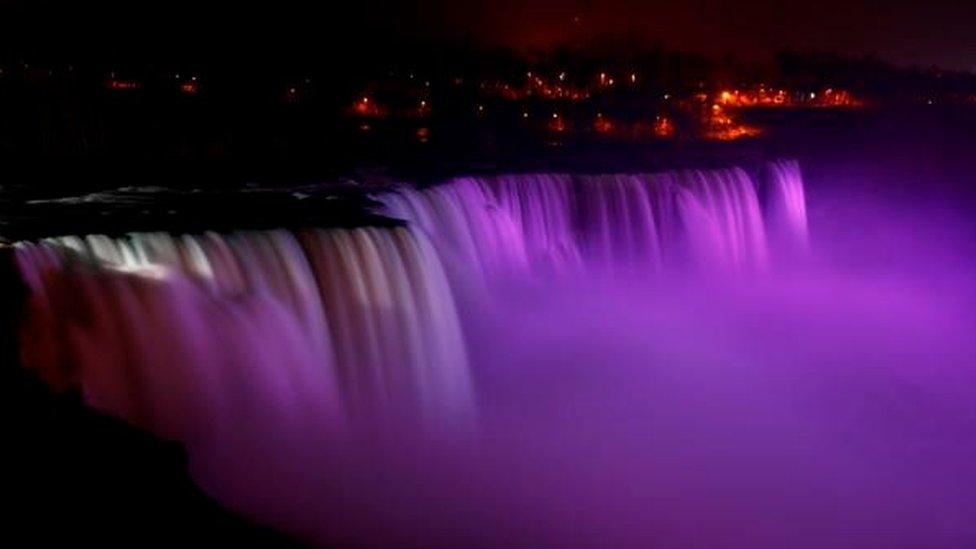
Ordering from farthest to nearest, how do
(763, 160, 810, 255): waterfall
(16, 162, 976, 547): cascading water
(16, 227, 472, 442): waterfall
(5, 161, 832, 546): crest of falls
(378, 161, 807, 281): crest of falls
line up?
(763, 160, 810, 255): waterfall → (378, 161, 807, 281): crest of falls → (16, 162, 976, 547): cascading water → (5, 161, 832, 546): crest of falls → (16, 227, 472, 442): waterfall

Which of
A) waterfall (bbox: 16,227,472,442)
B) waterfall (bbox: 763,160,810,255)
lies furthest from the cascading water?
waterfall (bbox: 763,160,810,255)

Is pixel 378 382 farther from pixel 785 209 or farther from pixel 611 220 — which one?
pixel 785 209

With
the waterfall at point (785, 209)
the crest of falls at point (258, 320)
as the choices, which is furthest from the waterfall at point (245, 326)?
the waterfall at point (785, 209)

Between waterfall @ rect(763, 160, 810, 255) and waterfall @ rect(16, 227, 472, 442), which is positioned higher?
waterfall @ rect(16, 227, 472, 442)

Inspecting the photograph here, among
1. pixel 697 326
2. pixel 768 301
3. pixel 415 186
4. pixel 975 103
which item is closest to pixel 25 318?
pixel 415 186

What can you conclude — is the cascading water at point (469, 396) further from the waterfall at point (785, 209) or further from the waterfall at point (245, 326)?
the waterfall at point (785, 209)

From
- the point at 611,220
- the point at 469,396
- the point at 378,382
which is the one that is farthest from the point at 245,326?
the point at 611,220

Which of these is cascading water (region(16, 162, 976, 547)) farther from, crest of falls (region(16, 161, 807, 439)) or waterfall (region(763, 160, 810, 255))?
waterfall (region(763, 160, 810, 255))
